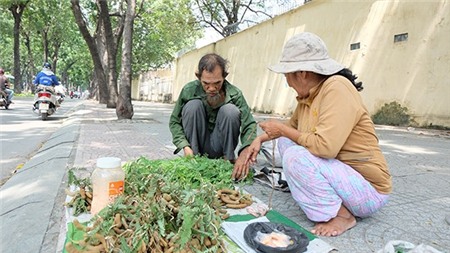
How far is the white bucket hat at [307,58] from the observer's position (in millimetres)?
1747

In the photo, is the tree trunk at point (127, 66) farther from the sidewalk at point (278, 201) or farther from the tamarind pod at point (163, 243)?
the tamarind pod at point (163, 243)

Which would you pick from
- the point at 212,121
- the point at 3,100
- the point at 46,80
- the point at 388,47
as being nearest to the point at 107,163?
the point at 212,121

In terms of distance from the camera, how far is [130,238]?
138cm

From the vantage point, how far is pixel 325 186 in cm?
171

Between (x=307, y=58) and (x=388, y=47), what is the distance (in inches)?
268

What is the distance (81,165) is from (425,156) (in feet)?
13.1

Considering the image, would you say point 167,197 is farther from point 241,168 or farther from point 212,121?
point 212,121

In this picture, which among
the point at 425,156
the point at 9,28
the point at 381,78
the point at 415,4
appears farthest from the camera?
the point at 9,28

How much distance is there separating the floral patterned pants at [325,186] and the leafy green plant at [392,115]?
626 cm

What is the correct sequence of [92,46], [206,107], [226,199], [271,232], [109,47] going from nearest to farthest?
[271,232], [226,199], [206,107], [92,46], [109,47]

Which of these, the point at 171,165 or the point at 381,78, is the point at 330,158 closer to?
the point at 171,165

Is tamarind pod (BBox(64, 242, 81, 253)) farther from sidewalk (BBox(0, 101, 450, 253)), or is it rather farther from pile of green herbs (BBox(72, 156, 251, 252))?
sidewalk (BBox(0, 101, 450, 253))

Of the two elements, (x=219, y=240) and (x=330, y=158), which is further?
(x=330, y=158)

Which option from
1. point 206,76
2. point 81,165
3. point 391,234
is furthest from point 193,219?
point 81,165
